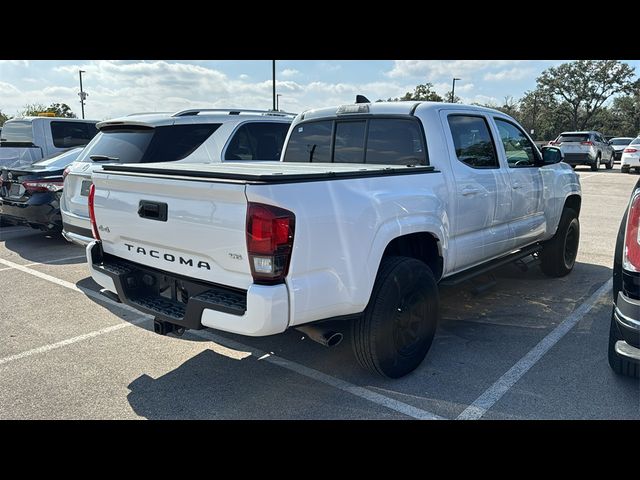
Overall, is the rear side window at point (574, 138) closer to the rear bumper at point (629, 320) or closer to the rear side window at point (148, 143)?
the rear side window at point (148, 143)

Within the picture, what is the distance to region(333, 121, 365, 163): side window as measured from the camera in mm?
4547

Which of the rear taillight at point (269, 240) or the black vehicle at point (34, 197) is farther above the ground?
the rear taillight at point (269, 240)

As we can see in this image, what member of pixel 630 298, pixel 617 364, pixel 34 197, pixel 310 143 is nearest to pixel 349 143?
pixel 310 143

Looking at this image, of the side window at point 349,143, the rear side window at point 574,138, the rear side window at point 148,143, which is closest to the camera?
the side window at point 349,143

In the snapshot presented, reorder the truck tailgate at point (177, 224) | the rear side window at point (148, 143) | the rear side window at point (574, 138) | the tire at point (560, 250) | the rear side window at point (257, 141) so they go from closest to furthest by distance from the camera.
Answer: the truck tailgate at point (177, 224) → the rear side window at point (148, 143) → the tire at point (560, 250) → the rear side window at point (257, 141) → the rear side window at point (574, 138)

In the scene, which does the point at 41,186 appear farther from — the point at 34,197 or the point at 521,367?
the point at 521,367

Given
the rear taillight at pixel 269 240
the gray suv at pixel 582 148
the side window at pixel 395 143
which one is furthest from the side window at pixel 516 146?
the gray suv at pixel 582 148

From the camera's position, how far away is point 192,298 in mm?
2896

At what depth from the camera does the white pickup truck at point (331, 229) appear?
2.68 meters

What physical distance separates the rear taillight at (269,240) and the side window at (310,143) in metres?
2.30

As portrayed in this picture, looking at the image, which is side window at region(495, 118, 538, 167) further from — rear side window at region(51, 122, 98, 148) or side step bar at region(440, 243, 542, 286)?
rear side window at region(51, 122, 98, 148)
